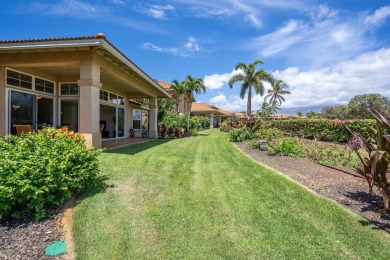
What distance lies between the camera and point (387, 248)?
9.46 ft

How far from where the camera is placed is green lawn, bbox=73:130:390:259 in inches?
113

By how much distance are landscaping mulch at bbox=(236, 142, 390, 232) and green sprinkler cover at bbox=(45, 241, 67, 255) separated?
4.17 m

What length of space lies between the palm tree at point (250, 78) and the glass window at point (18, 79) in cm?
2372

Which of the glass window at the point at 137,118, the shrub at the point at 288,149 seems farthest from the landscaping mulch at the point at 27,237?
the glass window at the point at 137,118

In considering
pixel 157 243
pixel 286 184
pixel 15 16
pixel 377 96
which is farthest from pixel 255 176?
pixel 377 96

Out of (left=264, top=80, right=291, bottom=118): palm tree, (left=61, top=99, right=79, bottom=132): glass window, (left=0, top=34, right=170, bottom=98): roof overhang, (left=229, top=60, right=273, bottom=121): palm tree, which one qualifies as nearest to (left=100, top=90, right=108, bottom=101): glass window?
(left=61, top=99, right=79, bottom=132): glass window

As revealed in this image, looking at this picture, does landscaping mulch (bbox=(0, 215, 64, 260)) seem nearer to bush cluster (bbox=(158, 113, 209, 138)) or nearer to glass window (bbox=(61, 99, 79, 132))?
glass window (bbox=(61, 99, 79, 132))

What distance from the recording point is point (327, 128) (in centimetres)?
1516

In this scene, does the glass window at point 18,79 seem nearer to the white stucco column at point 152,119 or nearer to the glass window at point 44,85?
the glass window at point 44,85

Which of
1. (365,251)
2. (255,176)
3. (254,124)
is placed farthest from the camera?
(254,124)

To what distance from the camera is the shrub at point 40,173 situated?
354cm

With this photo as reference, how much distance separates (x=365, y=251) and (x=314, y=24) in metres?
10.7

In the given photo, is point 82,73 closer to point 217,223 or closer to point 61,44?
point 61,44

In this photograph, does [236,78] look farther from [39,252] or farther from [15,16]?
[39,252]
